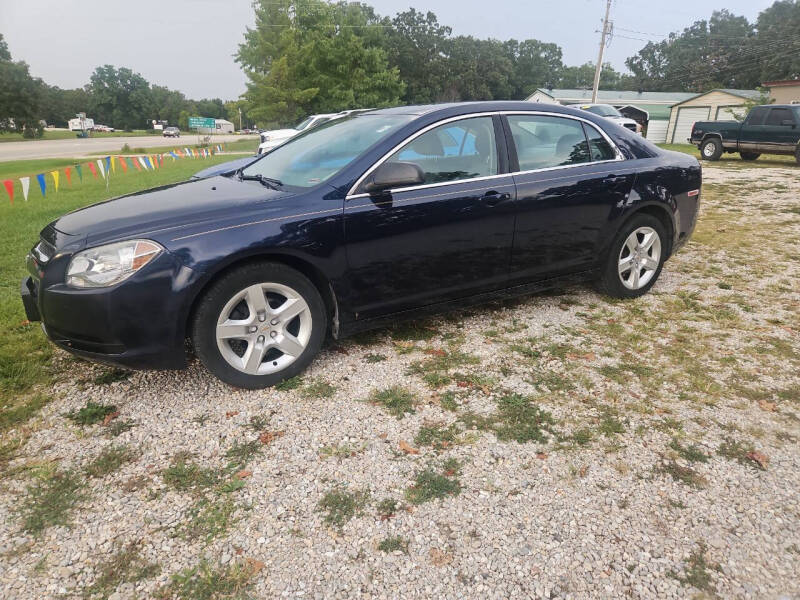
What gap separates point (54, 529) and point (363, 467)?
52.0 inches

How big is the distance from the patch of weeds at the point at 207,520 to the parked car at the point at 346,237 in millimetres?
908

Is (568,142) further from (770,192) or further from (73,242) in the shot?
(770,192)

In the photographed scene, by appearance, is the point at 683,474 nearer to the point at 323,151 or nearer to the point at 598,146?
the point at 598,146

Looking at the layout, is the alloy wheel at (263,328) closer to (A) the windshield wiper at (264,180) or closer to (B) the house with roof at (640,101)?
(A) the windshield wiper at (264,180)

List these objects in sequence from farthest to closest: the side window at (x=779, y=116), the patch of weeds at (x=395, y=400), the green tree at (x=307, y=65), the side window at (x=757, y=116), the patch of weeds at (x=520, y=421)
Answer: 1. the green tree at (x=307, y=65)
2. the side window at (x=757, y=116)
3. the side window at (x=779, y=116)
4. the patch of weeds at (x=395, y=400)
5. the patch of weeds at (x=520, y=421)

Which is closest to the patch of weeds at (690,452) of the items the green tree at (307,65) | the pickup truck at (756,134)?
the pickup truck at (756,134)

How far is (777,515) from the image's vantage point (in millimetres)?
2209

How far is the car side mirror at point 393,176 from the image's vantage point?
314 cm

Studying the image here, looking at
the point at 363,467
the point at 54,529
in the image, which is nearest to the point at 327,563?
the point at 363,467

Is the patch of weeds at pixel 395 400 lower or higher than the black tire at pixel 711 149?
higher

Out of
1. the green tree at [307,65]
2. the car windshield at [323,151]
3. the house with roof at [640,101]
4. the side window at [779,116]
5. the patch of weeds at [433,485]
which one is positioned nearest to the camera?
the patch of weeds at [433,485]

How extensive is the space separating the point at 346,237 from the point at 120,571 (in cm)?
200

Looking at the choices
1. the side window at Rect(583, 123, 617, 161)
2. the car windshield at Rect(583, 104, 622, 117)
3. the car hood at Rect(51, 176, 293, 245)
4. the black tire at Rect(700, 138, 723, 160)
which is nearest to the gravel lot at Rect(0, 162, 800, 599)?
the car hood at Rect(51, 176, 293, 245)

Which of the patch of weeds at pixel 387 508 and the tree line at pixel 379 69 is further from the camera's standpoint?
the tree line at pixel 379 69
